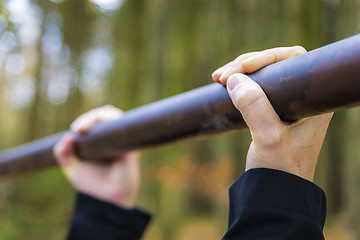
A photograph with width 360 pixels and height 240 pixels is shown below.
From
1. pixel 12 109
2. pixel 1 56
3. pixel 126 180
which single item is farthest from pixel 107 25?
pixel 126 180

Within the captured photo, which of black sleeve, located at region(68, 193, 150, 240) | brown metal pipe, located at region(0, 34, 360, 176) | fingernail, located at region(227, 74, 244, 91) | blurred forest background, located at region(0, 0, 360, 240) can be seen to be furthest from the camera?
blurred forest background, located at region(0, 0, 360, 240)

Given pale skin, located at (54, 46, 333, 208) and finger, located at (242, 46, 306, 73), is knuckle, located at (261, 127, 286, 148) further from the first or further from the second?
finger, located at (242, 46, 306, 73)

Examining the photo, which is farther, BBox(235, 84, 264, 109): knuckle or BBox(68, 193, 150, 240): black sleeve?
BBox(68, 193, 150, 240): black sleeve

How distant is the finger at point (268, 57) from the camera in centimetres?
61

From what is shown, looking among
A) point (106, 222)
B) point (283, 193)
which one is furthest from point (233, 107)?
point (106, 222)

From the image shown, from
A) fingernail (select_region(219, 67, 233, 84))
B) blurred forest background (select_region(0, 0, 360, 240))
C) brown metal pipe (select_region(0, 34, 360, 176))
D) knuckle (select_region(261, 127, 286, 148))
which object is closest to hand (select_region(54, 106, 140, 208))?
brown metal pipe (select_region(0, 34, 360, 176))

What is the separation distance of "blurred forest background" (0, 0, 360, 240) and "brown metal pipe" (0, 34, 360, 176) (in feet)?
3.59

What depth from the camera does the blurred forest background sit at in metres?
3.12

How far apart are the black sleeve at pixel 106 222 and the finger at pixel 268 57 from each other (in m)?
0.86

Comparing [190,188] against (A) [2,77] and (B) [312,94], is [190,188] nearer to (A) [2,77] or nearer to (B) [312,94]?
(B) [312,94]

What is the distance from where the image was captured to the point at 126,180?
1.45 metres

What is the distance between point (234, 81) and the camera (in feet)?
1.98

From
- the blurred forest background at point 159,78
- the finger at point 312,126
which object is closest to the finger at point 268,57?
the finger at point 312,126

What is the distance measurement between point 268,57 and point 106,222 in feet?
3.10
